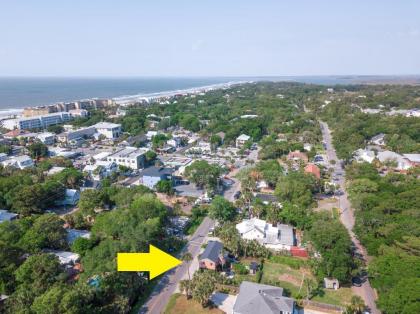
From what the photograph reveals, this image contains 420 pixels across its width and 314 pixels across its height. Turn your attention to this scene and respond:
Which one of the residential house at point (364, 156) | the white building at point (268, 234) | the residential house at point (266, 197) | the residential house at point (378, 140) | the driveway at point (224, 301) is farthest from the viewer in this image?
the residential house at point (378, 140)

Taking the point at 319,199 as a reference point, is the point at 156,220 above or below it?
above

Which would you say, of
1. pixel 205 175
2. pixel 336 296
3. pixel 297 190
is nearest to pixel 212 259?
pixel 336 296

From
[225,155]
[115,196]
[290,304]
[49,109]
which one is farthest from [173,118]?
[290,304]

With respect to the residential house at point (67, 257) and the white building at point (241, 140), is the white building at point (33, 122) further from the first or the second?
the residential house at point (67, 257)

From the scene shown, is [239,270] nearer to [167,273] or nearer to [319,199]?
[167,273]

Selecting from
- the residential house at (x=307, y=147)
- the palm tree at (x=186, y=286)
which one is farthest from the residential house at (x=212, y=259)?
the residential house at (x=307, y=147)

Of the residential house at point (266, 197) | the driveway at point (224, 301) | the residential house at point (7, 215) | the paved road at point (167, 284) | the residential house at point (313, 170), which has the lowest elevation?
the driveway at point (224, 301)
